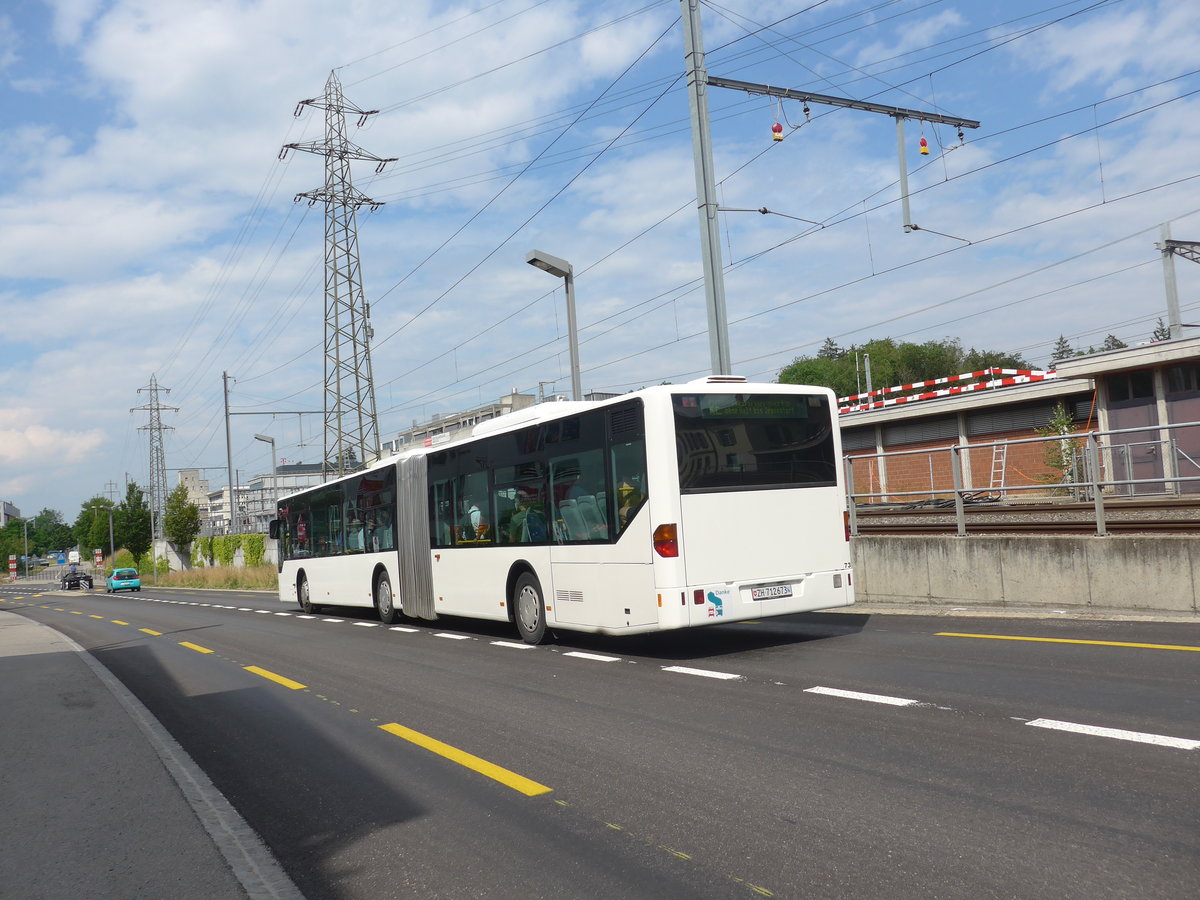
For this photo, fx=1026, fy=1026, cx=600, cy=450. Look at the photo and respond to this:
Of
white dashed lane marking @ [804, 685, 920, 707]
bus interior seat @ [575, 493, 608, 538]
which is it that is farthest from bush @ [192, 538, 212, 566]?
white dashed lane marking @ [804, 685, 920, 707]

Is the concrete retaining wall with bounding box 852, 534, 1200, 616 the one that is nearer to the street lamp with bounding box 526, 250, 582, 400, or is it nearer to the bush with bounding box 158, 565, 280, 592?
the street lamp with bounding box 526, 250, 582, 400

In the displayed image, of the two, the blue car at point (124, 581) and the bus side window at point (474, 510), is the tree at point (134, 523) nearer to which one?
the blue car at point (124, 581)

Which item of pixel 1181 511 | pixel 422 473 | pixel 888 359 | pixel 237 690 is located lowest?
pixel 237 690

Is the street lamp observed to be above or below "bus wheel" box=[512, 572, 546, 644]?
above

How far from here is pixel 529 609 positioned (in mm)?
12688

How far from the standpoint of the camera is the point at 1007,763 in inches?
210

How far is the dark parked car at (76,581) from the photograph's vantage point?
259ft

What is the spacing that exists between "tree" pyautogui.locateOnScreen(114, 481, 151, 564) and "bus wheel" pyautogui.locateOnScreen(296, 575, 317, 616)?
81.3m

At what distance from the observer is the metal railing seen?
12.7m

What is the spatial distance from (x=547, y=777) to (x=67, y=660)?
11.5 meters

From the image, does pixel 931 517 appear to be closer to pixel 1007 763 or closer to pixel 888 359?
pixel 1007 763

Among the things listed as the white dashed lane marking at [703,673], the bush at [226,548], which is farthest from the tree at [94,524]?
the white dashed lane marking at [703,673]

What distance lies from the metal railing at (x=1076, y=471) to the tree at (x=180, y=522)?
233ft

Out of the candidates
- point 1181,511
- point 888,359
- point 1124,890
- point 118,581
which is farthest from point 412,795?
point 888,359
